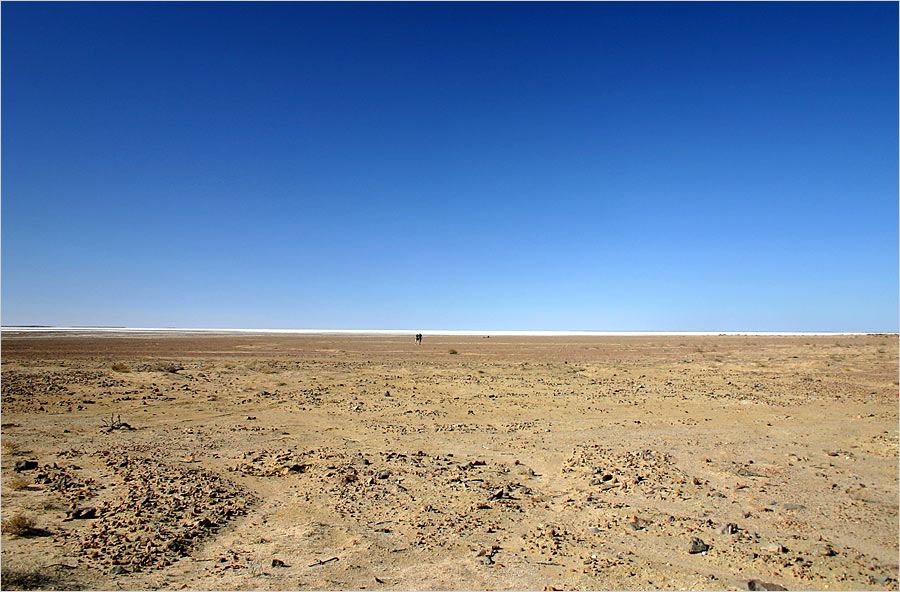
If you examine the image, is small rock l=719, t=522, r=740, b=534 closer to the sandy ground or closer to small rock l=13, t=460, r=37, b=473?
the sandy ground

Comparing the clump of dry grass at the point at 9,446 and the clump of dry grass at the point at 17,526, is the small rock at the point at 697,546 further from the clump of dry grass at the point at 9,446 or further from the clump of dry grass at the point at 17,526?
the clump of dry grass at the point at 9,446

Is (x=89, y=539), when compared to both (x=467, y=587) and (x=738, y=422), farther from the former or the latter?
→ (x=738, y=422)

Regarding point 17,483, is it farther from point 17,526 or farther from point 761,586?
point 761,586

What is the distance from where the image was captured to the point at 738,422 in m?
13.6

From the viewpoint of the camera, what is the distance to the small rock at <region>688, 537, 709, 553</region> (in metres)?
5.92

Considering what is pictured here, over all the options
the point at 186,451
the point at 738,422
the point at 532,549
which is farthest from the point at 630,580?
the point at 738,422

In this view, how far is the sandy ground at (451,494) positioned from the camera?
5.53m

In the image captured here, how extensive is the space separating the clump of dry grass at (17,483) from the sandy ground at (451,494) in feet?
0.11

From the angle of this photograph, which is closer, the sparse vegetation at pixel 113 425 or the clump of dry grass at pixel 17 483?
the clump of dry grass at pixel 17 483

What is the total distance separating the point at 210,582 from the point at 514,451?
674cm

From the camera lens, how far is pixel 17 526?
630cm

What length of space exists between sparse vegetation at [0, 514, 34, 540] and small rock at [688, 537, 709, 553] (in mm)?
8079

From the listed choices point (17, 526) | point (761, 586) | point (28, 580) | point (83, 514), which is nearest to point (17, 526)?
point (17, 526)

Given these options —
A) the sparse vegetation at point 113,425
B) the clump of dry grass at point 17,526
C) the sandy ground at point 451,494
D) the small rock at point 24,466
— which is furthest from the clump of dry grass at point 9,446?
the clump of dry grass at point 17,526
